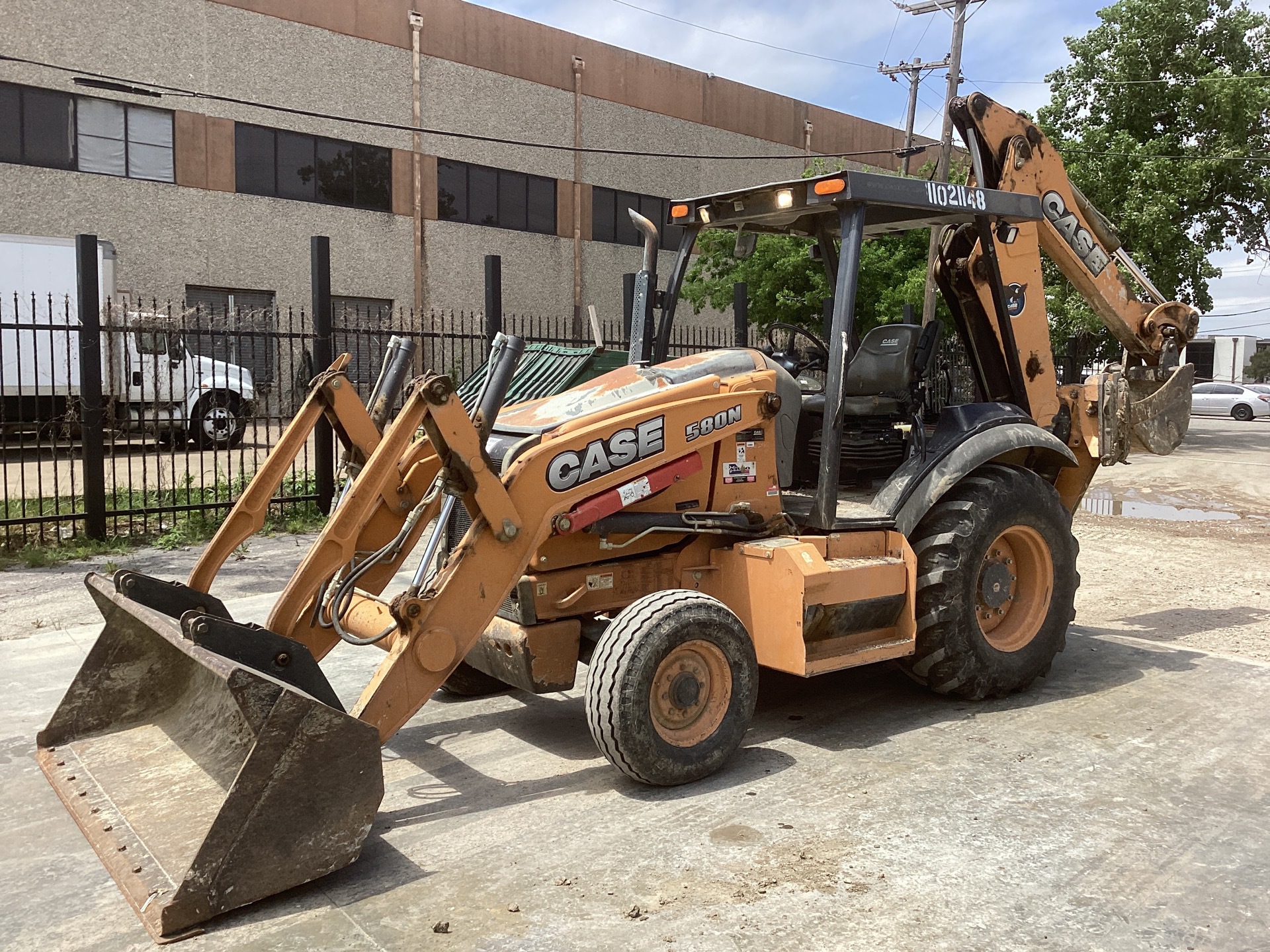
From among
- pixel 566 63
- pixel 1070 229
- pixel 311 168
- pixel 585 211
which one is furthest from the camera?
pixel 585 211

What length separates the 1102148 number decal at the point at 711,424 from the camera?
5031mm

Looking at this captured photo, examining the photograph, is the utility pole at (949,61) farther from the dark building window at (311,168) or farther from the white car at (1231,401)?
the white car at (1231,401)

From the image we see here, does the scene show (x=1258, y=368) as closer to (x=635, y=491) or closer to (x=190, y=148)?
(x=190, y=148)

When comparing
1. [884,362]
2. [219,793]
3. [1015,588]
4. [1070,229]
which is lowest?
[219,793]

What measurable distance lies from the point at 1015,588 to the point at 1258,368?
74362 mm

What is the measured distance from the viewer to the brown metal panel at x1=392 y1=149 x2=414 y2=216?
25156 millimetres

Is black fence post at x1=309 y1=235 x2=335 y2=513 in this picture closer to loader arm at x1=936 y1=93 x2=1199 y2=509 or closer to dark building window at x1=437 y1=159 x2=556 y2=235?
loader arm at x1=936 y1=93 x2=1199 y2=509

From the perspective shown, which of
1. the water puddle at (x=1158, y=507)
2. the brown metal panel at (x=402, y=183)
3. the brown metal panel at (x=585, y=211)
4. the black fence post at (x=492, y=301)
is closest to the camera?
the black fence post at (x=492, y=301)

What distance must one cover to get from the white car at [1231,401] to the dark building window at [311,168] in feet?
95.2

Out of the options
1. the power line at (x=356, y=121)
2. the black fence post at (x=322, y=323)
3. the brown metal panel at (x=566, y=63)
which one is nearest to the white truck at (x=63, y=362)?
the power line at (x=356, y=121)

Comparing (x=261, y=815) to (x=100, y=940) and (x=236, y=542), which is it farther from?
(x=236, y=542)

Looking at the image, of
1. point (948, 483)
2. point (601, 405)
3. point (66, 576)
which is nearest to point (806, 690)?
point (948, 483)

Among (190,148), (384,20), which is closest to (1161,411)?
(190,148)

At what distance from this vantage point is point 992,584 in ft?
19.4
